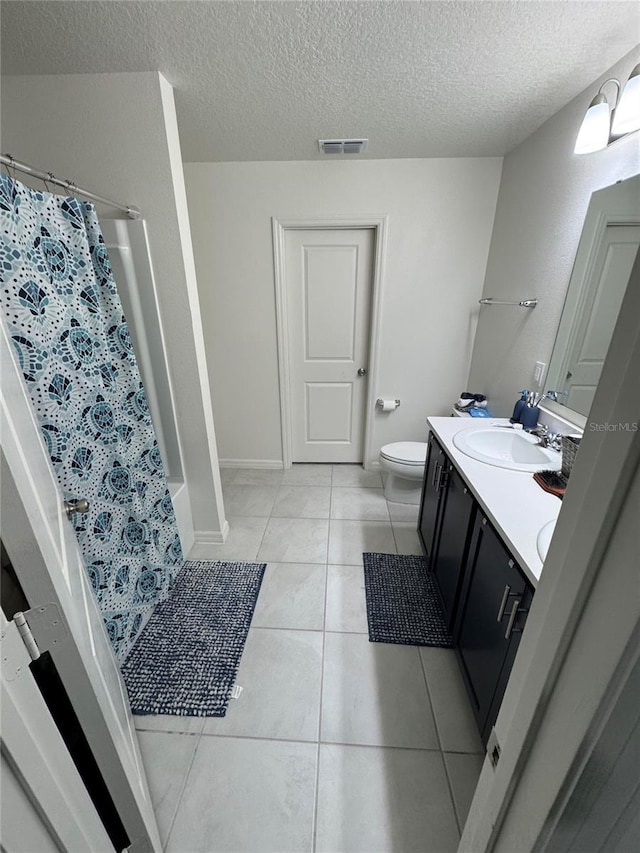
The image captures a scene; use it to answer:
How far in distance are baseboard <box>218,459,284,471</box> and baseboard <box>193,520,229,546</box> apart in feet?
3.23

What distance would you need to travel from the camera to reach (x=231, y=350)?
276cm

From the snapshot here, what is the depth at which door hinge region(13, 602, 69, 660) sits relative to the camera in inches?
20.9

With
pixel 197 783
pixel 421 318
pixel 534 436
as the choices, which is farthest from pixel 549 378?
pixel 197 783

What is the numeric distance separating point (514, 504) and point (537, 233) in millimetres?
1629

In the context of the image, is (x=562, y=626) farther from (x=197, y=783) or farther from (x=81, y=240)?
(x=81, y=240)

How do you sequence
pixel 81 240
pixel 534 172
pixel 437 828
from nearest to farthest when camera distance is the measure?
pixel 437 828
pixel 81 240
pixel 534 172

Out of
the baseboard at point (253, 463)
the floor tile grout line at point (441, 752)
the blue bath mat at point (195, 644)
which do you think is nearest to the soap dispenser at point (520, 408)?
the floor tile grout line at point (441, 752)

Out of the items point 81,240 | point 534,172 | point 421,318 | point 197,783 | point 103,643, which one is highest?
point 534,172

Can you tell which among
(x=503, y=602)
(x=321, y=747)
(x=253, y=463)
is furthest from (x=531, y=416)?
(x=253, y=463)

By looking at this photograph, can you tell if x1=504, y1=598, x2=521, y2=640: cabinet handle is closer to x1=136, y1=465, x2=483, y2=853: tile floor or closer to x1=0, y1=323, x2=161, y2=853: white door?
x1=136, y1=465, x2=483, y2=853: tile floor

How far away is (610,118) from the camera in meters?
1.33

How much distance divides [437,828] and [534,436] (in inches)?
59.8

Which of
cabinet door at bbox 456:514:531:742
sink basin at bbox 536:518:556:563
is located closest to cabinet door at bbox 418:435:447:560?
cabinet door at bbox 456:514:531:742

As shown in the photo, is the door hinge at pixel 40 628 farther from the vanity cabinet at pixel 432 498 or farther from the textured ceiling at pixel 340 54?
the textured ceiling at pixel 340 54
